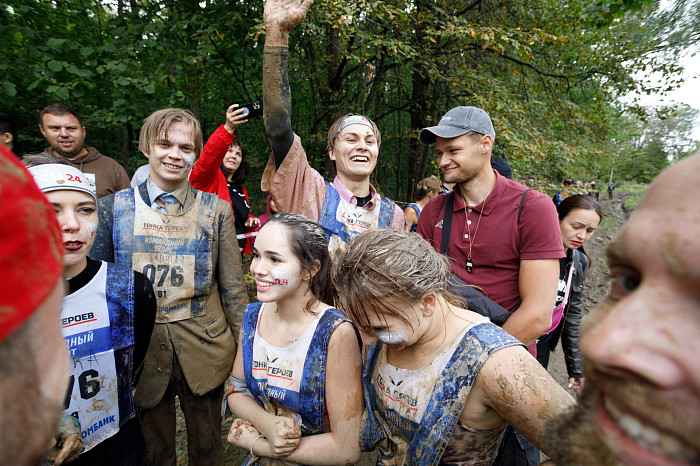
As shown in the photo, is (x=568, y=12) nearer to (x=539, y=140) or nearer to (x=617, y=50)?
(x=617, y=50)

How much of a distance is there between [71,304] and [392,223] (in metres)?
1.94

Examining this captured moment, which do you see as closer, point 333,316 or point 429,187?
point 333,316

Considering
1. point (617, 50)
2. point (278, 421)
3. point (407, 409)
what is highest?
point (617, 50)

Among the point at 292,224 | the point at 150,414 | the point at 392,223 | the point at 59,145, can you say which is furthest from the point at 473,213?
the point at 59,145

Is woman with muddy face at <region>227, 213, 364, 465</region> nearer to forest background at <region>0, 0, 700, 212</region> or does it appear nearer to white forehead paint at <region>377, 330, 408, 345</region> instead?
white forehead paint at <region>377, 330, 408, 345</region>

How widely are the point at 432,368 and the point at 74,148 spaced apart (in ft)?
13.6

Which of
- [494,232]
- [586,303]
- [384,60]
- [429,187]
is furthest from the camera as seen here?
[384,60]

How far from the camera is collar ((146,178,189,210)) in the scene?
2.32 m

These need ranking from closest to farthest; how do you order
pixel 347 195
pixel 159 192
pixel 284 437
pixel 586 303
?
pixel 284 437, pixel 159 192, pixel 347 195, pixel 586 303

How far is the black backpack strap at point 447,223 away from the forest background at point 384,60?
268cm

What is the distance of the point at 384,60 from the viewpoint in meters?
7.36

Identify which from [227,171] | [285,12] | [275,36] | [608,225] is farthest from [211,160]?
[608,225]

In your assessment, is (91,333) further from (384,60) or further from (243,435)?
(384,60)

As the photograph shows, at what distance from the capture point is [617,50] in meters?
6.70
